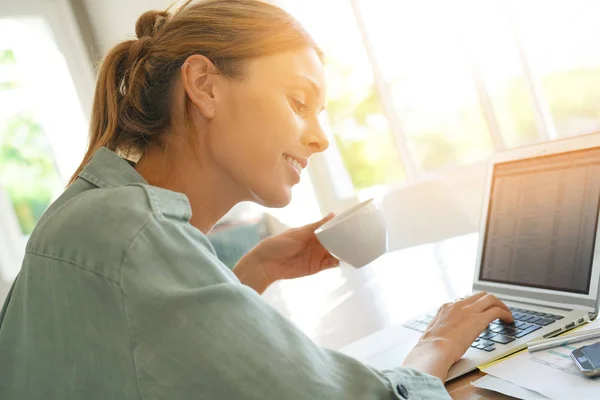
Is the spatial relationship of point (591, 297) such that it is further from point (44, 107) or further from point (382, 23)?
point (44, 107)

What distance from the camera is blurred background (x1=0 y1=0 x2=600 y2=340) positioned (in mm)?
2668

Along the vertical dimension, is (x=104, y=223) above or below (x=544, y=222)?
above

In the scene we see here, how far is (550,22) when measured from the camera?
257 cm

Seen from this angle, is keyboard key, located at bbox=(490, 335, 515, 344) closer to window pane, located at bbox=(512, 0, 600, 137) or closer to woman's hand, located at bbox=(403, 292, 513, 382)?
woman's hand, located at bbox=(403, 292, 513, 382)

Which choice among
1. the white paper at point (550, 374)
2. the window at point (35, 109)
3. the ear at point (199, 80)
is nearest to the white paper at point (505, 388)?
the white paper at point (550, 374)

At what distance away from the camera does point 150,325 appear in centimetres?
47

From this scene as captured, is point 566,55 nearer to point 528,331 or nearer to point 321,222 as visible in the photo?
point 321,222

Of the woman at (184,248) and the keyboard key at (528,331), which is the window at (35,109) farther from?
the keyboard key at (528,331)

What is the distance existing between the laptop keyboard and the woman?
21 millimetres

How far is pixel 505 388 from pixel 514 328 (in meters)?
0.18

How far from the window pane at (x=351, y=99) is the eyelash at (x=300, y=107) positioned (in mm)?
2569

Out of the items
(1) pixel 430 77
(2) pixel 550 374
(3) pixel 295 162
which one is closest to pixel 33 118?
(1) pixel 430 77

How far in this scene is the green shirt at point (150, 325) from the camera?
466 mm

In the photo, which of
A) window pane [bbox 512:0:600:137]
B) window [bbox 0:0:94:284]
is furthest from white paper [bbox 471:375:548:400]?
window [bbox 0:0:94:284]
